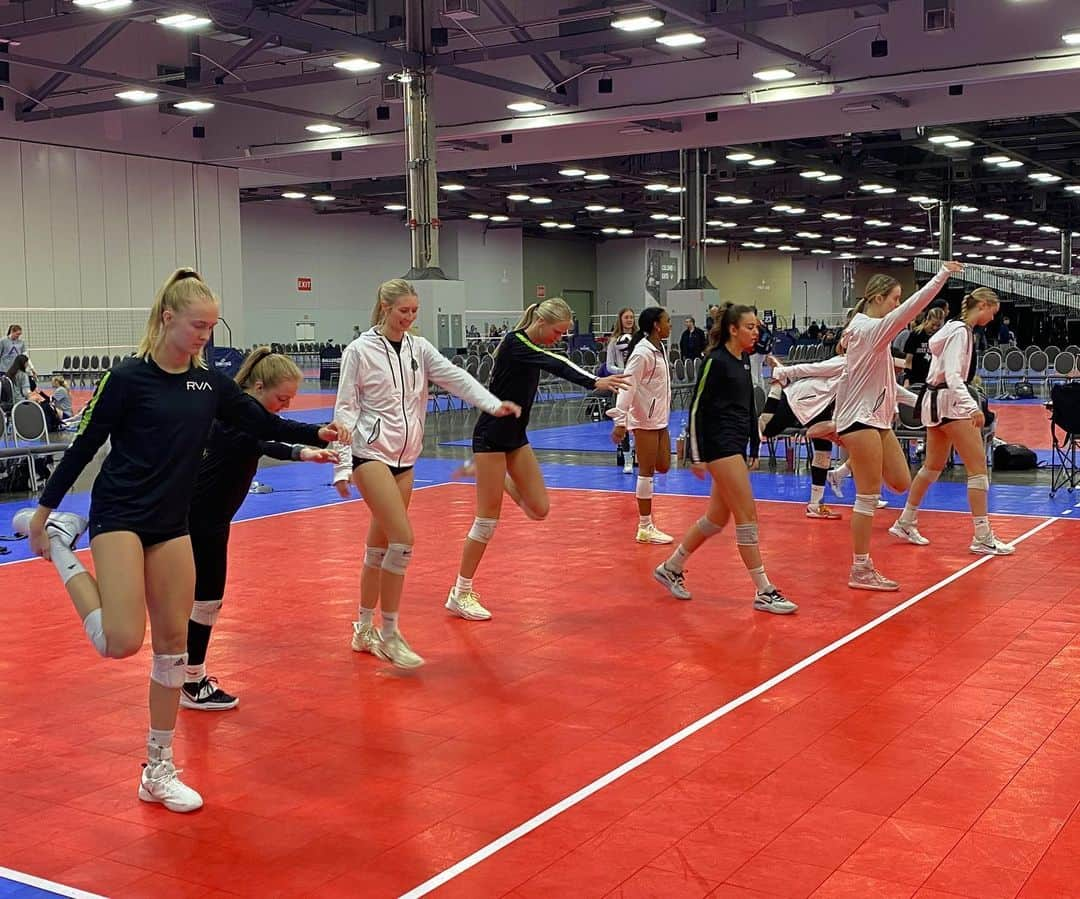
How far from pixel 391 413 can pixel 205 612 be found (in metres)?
1.31

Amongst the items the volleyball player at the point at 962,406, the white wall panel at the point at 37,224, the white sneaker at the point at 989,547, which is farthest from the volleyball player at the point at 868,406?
the white wall panel at the point at 37,224

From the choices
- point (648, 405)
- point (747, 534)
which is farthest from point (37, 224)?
point (747, 534)

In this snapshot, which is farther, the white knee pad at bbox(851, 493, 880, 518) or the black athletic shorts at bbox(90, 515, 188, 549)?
the white knee pad at bbox(851, 493, 880, 518)

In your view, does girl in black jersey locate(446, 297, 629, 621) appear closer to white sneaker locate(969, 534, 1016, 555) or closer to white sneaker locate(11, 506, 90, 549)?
white sneaker locate(11, 506, 90, 549)


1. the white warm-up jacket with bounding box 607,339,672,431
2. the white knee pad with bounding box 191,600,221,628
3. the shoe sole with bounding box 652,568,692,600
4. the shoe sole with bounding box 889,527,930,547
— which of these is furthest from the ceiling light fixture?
the white knee pad with bounding box 191,600,221,628

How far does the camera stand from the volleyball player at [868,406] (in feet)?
25.0

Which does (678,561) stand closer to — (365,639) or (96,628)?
(365,639)

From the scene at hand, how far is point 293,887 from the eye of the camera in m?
3.68

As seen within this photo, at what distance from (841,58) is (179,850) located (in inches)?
674

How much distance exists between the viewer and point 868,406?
765cm

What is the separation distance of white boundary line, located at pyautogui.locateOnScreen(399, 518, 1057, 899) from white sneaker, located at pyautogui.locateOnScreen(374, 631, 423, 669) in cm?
155

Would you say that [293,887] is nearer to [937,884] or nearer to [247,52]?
[937,884]

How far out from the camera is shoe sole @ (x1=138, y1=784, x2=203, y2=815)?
169 inches

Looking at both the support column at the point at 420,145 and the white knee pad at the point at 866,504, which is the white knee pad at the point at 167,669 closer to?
the white knee pad at the point at 866,504
